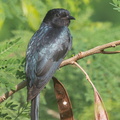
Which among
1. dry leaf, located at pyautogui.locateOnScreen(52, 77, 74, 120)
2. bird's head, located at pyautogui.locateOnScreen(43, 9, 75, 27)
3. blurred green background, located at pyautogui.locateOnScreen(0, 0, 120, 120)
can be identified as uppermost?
dry leaf, located at pyautogui.locateOnScreen(52, 77, 74, 120)

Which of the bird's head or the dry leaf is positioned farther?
the bird's head

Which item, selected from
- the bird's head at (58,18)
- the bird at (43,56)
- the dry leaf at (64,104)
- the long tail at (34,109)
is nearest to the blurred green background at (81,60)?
the bird's head at (58,18)

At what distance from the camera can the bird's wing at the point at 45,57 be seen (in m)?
4.59

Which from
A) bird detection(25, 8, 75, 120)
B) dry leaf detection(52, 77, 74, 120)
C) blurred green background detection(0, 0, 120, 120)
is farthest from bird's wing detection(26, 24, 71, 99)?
blurred green background detection(0, 0, 120, 120)

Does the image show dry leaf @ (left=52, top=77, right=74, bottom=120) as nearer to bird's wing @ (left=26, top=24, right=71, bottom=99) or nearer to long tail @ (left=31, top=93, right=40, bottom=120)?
long tail @ (left=31, top=93, right=40, bottom=120)

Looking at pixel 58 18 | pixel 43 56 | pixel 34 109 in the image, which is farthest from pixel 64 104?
pixel 58 18

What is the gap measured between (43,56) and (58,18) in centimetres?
127

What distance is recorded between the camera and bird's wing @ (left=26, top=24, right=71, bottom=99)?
4.59 m

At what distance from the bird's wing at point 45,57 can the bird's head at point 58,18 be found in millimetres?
A: 508

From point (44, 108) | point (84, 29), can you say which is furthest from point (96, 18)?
point (44, 108)

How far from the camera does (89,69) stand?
641 centimetres

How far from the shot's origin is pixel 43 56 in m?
4.98

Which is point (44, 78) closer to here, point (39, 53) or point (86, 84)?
point (39, 53)

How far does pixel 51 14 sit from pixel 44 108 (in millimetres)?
1406
